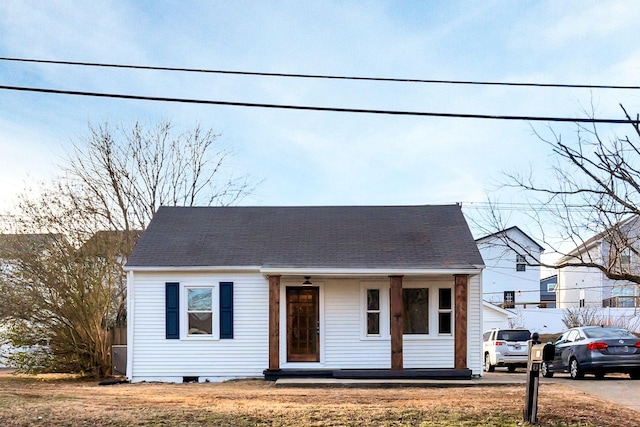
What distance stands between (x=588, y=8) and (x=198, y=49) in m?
7.64

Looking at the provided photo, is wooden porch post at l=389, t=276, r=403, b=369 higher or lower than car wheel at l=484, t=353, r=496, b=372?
higher

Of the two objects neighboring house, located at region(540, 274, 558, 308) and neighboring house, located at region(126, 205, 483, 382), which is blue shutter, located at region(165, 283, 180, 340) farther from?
neighboring house, located at region(540, 274, 558, 308)

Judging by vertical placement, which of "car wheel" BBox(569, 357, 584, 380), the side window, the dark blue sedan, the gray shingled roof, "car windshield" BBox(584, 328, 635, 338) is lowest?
"car wheel" BBox(569, 357, 584, 380)

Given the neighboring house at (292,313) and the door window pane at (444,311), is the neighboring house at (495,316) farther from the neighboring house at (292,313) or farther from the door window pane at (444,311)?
the neighboring house at (292,313)

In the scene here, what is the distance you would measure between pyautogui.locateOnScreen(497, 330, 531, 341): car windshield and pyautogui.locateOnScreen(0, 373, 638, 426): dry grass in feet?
31.2

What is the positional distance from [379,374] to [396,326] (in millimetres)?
1261

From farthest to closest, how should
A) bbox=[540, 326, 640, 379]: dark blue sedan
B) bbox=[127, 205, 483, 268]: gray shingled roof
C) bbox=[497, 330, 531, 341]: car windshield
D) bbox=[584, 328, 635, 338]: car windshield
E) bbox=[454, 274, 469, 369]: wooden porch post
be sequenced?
1. bbox=[497, 330, 531, 341]: car windshield
2. bbox=[127, 205, 483, 268]: gray shingled roof
3. bbox=[454, 274, 469, 369]: wooden porch post
4. bbox=[584, 328, 635, 338]: car windshield
5. bbox=[540, 326, 640, 379]: dark blue sedan

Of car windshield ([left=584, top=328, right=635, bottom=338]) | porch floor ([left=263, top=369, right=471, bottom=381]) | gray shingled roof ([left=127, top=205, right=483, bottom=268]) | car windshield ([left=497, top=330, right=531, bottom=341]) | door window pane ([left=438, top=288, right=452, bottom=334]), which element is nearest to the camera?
car windshield ([left=584, top=328, right=635, bottom=338])

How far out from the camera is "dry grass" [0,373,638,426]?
916 centimetres

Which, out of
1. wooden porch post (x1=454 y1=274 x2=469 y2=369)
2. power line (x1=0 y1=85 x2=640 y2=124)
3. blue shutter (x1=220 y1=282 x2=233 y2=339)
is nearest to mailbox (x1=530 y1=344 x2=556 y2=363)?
power line (x1=0 y1=85 x2=640 y2=124)

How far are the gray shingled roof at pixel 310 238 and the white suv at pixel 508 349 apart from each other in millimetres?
5037

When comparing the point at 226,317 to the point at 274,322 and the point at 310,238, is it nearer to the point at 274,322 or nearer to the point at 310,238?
the point at 274,322

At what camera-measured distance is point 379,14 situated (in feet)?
41.0

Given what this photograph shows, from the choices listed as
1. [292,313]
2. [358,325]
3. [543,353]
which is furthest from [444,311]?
[543,353]
